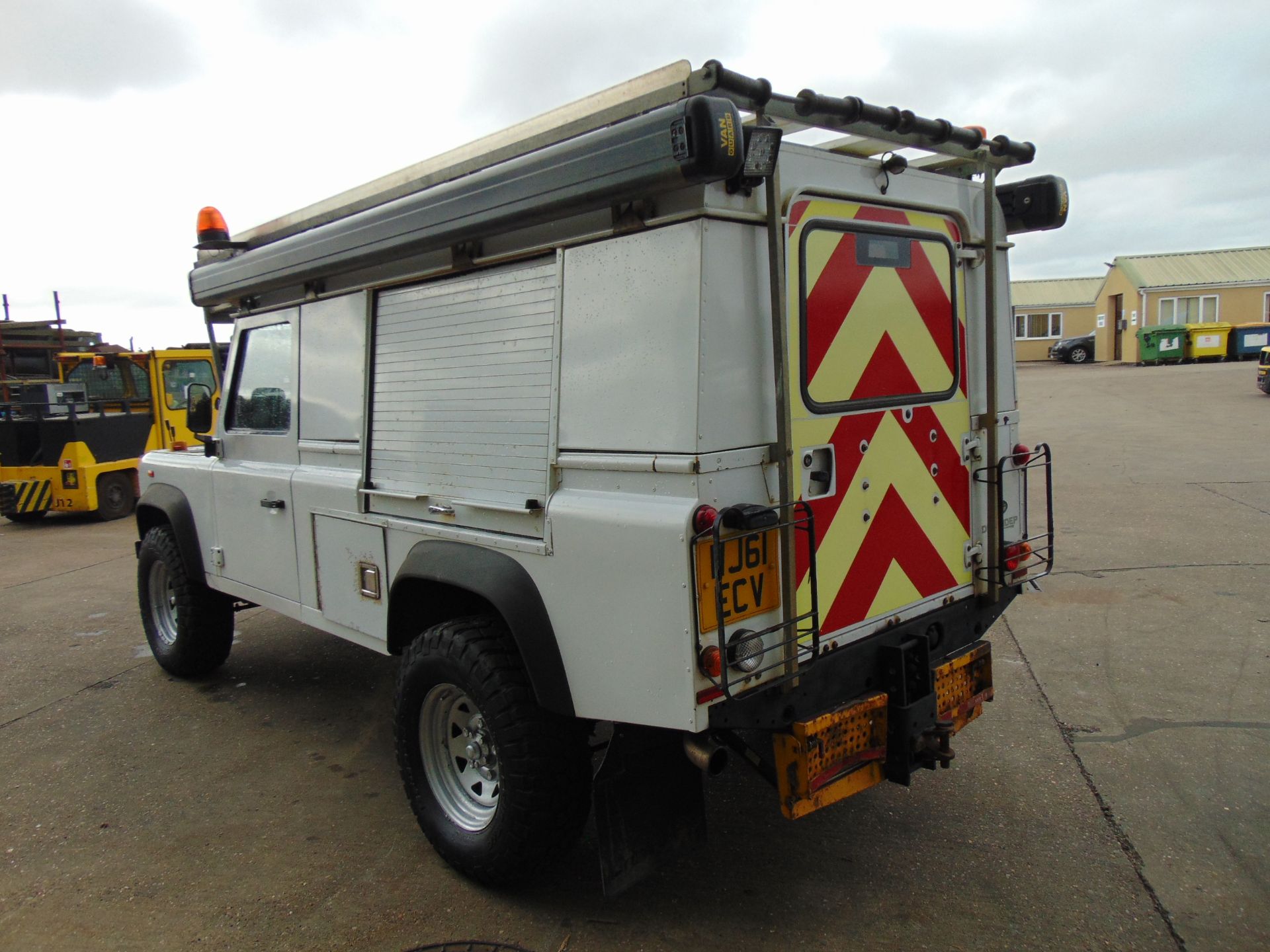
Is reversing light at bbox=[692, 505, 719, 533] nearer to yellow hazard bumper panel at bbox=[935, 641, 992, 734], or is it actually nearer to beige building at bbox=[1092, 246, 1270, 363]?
yellow hazard bumper panel at bbox=[935, 641, 992, 734]

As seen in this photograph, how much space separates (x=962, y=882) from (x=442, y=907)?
1.81 m

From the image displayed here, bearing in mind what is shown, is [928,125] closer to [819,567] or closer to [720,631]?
[819,567]

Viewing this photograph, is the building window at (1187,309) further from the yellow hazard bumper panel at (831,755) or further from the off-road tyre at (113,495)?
the yellow hazard bumper panel at (831,755)

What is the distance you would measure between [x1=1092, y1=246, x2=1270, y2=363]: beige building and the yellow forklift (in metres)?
33.9

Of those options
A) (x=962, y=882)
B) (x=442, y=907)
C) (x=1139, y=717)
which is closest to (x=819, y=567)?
(x=962, y=882)

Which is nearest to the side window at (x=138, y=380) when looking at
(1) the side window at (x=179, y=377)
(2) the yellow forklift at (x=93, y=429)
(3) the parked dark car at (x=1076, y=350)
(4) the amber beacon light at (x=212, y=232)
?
(2) the yellow forklift at (x=93, y=429)

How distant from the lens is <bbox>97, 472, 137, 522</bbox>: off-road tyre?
39.4ft

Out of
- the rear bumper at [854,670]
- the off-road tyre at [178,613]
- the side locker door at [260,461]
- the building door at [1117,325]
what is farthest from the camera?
the building door at [1117,325]

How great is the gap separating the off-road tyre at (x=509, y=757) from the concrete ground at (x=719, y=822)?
210mm

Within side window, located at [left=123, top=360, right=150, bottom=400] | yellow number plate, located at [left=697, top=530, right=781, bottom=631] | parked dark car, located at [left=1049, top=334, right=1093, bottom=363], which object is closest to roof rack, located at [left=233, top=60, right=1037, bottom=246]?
yellow number plate, located at [left=697, top=530, right=781, bottom=631]

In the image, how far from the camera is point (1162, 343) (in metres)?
32.2

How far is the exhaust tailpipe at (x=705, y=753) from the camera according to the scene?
2541 millimetres

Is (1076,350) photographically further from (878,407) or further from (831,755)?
(831,755)

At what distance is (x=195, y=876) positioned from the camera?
339cm
